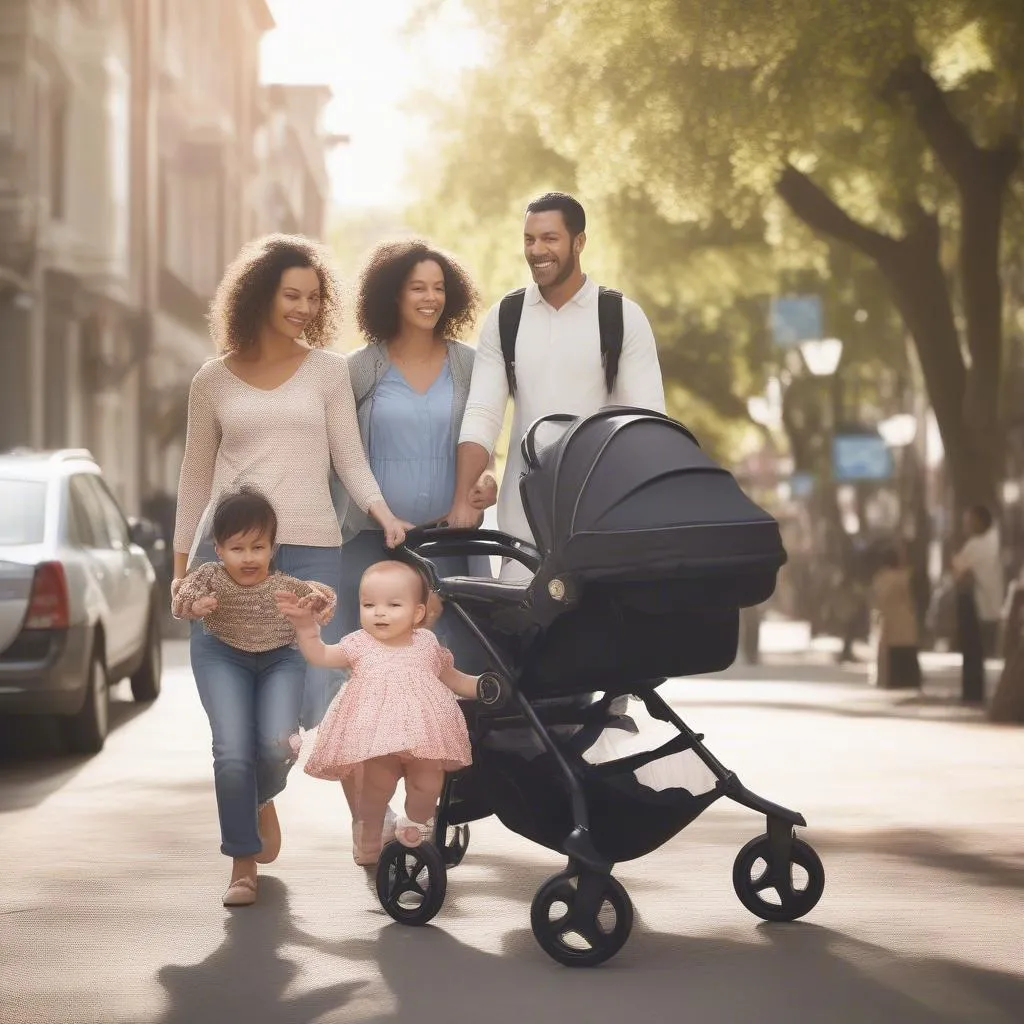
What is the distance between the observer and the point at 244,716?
23.6ft

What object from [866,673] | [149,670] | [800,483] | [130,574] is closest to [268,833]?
[130,574]

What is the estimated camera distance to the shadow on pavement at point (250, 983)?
5.78 meters

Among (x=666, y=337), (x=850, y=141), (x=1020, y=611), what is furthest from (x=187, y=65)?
(x=1020, y=611)

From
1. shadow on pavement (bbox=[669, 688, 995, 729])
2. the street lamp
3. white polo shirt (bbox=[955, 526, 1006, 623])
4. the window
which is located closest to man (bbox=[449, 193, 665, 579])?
shadow on pavement (bbox=[669, 688, 995, 729])

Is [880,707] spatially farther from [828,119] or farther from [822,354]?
[822,354]

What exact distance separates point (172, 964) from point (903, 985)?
1933 millimetres

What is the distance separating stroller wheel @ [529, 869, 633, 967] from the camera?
6.30 meters

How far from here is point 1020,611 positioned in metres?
15.3

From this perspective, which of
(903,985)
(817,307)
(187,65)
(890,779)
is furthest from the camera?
(187,65)

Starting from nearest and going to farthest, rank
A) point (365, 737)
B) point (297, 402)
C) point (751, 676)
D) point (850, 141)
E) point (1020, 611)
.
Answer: point (365, 737), point (297, 402), point (1020, 611), point (751, 676), point (850, 141)

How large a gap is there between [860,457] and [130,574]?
881 inches

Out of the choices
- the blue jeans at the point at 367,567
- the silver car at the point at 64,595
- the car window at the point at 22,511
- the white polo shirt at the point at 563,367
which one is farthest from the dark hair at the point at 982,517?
the white polo shirt at the point at 563,367

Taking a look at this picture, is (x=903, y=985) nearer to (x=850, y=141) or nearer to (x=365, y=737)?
(x=365, y=737)

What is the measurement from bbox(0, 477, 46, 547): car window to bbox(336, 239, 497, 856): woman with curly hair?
4515mm
